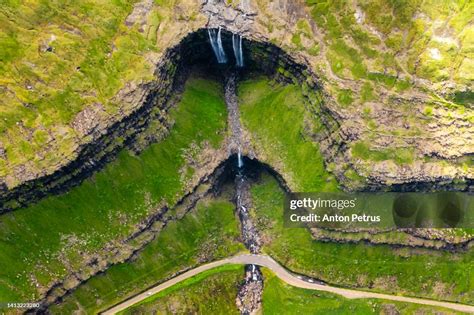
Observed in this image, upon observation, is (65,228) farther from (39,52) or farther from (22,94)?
(39,52)

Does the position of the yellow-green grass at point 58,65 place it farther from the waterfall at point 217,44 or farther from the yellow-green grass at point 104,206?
the waterfall at point 217,44

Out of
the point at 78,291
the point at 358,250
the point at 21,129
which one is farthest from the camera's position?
→ the point at 358,250

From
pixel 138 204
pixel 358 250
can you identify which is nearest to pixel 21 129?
pixel 138 204

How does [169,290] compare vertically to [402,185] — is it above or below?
below

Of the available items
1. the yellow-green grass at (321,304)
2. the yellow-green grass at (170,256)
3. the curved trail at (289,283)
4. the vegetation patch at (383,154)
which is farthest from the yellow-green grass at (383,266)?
the vegetation patch at (383,154)

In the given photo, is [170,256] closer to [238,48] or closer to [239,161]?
[239,161]

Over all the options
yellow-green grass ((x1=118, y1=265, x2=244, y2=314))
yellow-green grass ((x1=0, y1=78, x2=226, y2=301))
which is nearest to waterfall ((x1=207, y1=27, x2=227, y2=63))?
yellow-green grass ((x1=0, y1=78, x2=226, y2=301))
